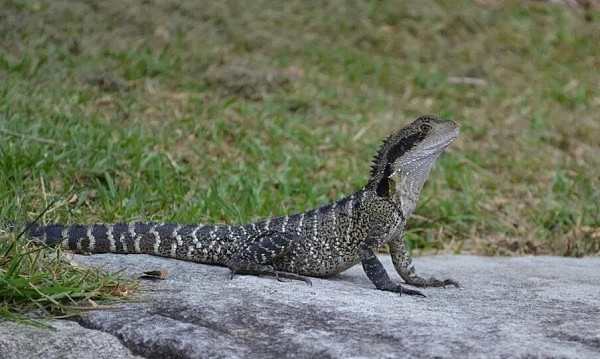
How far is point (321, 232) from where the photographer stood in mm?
5367

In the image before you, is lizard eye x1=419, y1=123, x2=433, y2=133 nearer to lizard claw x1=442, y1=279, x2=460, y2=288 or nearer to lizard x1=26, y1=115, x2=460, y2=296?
lizard x1=26, y1=115, x2=460, y2=296

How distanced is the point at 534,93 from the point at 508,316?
7563 millimetres

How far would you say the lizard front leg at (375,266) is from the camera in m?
4.86

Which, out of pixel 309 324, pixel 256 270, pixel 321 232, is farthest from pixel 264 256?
pixel 309 324

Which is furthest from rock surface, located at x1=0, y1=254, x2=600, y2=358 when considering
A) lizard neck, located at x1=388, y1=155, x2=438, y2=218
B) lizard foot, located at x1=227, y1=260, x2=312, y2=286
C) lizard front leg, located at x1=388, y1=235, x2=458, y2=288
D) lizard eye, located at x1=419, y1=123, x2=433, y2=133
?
lizard eye, located at x1=419, y1=123, x2=433, y2=133

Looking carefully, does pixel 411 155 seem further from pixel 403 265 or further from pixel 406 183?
pixel 403 265

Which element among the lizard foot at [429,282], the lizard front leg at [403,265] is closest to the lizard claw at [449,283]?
the lizard foot at [429,282]

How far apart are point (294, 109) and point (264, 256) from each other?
15.7 ft

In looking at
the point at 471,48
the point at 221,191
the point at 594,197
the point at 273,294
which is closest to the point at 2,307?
the point at 273,294

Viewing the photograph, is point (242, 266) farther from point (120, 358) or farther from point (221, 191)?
point (221, 191)

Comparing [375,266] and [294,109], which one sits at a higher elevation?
[294,109]

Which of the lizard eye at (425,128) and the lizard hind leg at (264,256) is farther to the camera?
the lizard eye at (425,128)

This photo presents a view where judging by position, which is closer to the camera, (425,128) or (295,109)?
(425,128)

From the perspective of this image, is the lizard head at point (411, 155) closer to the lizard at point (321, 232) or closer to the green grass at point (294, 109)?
the lizard at point (321, 232)
